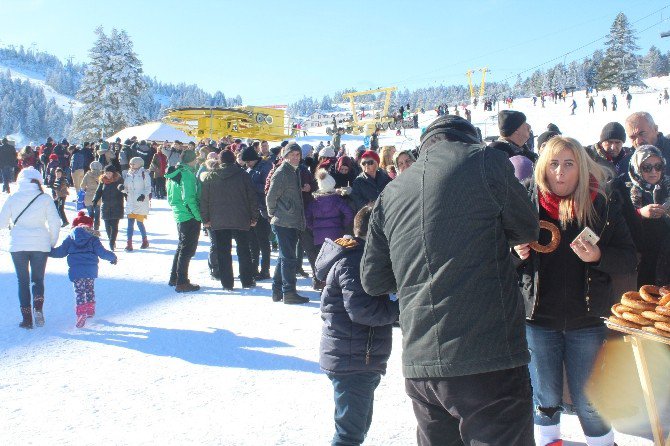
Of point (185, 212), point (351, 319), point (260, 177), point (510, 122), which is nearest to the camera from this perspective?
point (351, 319)

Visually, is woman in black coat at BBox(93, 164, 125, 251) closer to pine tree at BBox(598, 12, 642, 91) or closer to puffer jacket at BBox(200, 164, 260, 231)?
puffer jacket at BBox(200, 164, 260, 231)

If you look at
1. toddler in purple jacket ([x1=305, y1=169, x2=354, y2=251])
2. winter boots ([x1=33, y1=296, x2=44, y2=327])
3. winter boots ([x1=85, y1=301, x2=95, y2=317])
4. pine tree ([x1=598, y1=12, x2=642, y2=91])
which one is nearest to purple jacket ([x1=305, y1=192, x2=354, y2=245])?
toddler in purple jacket ([x1=305, y1=169, x2=354, y2=251])

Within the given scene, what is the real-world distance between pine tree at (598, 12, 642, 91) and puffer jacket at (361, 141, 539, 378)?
282 ft

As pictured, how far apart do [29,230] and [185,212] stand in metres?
1.96

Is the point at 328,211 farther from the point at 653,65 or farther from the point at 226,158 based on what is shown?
the point at 653,65

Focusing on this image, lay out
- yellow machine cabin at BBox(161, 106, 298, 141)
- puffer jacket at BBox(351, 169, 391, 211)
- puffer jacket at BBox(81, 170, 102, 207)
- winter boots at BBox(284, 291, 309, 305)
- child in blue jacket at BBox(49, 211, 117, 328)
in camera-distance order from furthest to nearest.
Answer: yellow machine cabin at BBox(161, 106, 298, 141)
puffer jacket at BBox(81, 170, 102, 207)
winter boots at BBox(284, 291, 309, 305)
puffer jacket at BBox(351, 169, 391, 211)
child in blue jacket at BBox(49, 211, 117, 328)

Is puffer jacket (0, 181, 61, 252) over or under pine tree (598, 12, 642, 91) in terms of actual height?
under

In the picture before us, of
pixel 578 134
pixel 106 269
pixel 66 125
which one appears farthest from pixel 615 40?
pixel 66 125

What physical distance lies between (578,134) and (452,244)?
37.9 meters

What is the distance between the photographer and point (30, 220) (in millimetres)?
5953

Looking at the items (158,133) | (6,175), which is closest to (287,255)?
(6,175)

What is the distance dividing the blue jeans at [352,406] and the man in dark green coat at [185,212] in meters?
4.82

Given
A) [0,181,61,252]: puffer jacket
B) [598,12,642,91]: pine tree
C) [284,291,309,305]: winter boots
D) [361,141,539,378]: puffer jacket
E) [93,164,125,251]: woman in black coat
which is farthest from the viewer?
[598,12,642,91]: pine tree

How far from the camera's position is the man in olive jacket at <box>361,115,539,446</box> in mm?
1862
